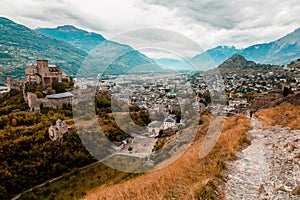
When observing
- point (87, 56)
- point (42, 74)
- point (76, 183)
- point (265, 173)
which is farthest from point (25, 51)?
point (265, 173)

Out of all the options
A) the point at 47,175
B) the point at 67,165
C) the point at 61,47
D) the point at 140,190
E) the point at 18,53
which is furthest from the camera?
the point at 61,47

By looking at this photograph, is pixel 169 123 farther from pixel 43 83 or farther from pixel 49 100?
pixel 43 83

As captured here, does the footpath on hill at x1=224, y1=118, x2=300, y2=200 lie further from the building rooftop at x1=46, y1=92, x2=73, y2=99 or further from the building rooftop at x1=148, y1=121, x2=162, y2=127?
the building rooftop at x1=46, y1=92, x2=73, y2=99

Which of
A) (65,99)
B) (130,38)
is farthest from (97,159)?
(130,38)

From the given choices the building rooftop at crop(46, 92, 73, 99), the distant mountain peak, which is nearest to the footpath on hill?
the building rooftop at crop(46, 92, 73, 99)

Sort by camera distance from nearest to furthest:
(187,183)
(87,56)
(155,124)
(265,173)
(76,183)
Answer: (187,183), (265,173), (87,56), (76,183), (155,124)

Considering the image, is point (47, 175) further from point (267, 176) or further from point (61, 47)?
point (61, 47)
